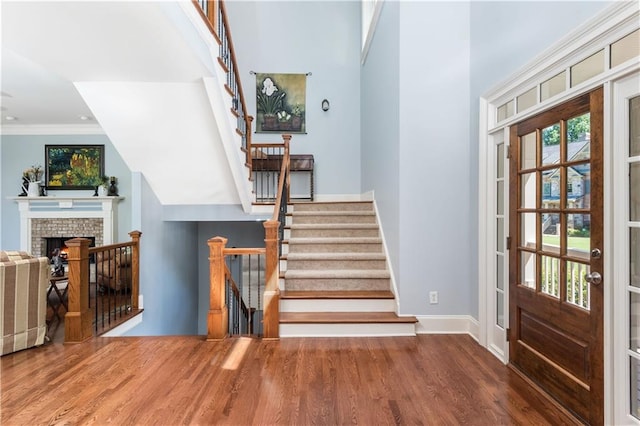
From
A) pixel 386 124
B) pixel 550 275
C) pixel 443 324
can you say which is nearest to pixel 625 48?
pixel 550 275

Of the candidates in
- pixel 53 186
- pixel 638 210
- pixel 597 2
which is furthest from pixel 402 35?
pixel 53 186

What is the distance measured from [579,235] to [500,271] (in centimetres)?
99

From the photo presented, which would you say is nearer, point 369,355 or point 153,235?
point 369,355

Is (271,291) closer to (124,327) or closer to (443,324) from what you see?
(443,324)

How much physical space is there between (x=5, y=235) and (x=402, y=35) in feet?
25.9

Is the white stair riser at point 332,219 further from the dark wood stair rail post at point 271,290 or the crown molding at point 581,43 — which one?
the crown molding at point 581,43

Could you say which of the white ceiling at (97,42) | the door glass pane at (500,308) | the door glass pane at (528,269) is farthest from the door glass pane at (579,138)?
the white ceiling at (97,42)

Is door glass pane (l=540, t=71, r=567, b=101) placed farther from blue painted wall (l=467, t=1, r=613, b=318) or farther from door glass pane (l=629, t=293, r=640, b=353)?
door glass pane (l=629, t=293, r=640, b=353)

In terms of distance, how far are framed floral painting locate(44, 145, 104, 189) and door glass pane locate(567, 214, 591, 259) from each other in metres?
7.33

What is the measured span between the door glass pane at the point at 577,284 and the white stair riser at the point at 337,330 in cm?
154

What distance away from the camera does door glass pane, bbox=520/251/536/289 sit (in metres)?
2.44

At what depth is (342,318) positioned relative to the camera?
3.29m

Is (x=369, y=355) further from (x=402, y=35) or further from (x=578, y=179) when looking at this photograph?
(x=402, y=35)

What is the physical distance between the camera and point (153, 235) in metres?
4.77
